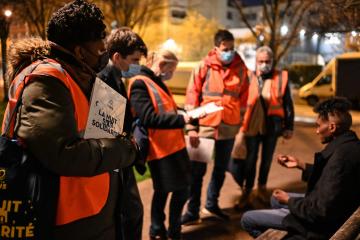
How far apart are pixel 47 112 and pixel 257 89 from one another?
3621 mm

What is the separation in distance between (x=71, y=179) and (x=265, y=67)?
364cm

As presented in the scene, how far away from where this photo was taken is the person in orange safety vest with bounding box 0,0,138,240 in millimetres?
1677

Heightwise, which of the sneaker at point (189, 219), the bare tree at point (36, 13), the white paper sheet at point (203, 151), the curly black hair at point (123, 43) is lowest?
the sneaker at point (189, 219)

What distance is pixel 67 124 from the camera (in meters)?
1.72

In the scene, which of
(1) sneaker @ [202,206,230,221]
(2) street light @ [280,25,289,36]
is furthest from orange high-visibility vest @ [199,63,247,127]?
(2) street light @ [280,25,289,36]

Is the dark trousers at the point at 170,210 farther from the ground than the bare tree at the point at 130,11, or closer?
closer

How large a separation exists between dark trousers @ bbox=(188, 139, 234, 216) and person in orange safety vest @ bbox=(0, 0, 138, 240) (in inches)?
99.5

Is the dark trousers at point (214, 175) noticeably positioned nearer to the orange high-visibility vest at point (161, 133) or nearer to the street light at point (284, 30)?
the orange high-visibility vest at point (161, 133)

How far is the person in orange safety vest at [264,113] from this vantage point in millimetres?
5000

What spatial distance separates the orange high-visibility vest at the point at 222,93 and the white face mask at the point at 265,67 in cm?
46

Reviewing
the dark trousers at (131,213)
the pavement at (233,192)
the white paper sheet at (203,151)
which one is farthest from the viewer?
the pavement at (233,192)

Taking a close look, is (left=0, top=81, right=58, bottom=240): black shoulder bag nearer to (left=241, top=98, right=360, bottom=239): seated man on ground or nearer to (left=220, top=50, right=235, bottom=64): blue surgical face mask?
(left=241, top=98, right=360, bottom=239): seated man on ground

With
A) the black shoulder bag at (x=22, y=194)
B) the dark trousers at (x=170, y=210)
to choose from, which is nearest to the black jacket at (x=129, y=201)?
the dark trousers at (x=170, y=210)

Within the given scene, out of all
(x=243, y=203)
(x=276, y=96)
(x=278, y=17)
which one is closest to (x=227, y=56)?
(x=276, y=96)
